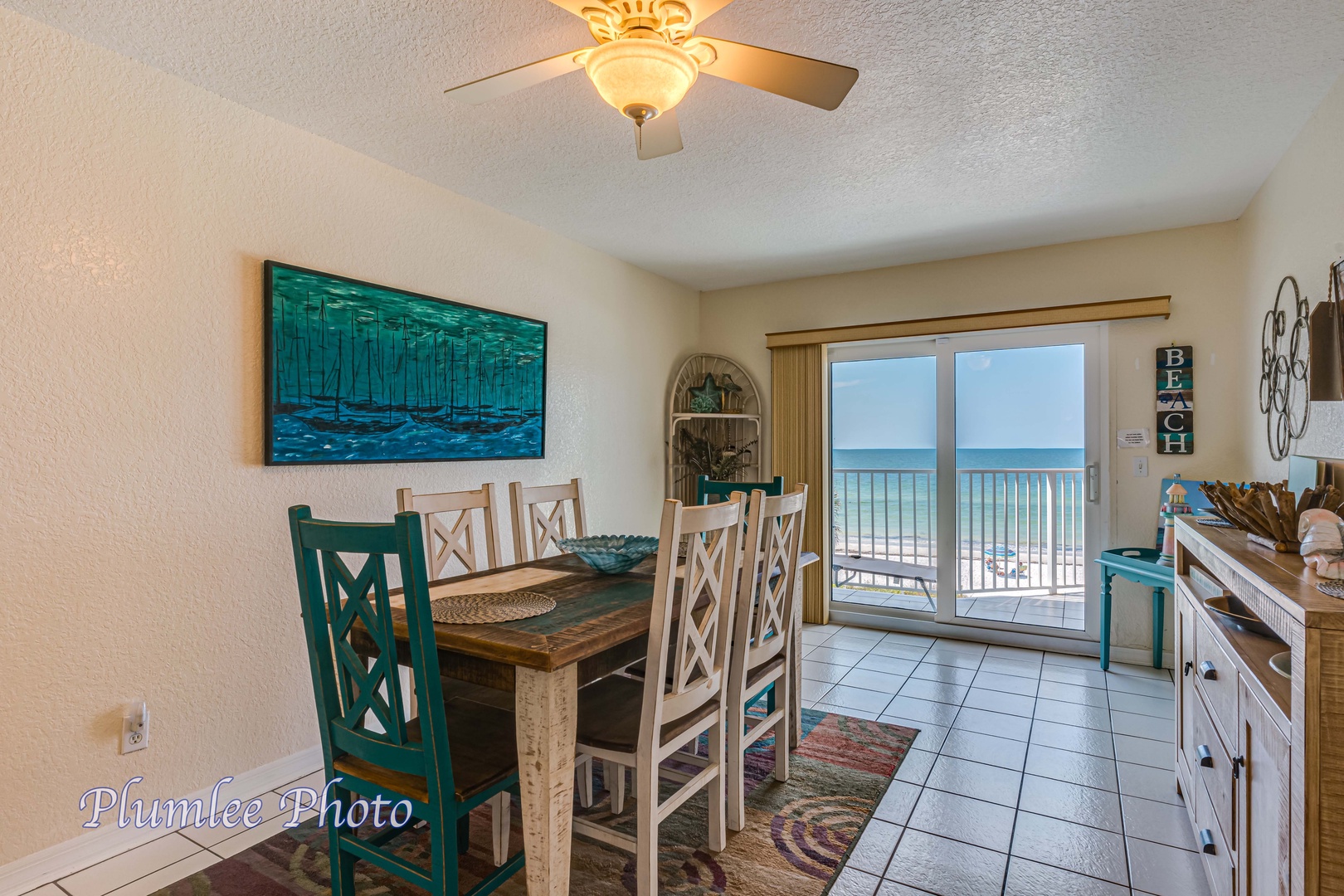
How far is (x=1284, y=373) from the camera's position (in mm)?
2674

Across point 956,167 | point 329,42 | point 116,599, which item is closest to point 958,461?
point 956,167

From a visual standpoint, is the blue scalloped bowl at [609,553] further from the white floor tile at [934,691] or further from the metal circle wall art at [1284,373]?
the metal circle wall art at [1284,373]

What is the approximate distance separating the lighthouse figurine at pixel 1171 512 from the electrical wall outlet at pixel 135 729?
423 centimetres

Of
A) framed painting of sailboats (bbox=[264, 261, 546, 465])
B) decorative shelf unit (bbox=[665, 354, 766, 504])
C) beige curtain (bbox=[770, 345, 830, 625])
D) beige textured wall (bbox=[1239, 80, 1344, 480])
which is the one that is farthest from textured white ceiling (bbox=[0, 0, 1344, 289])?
→ decorative shelf unit (bbox=[665, 354, 766, 504])

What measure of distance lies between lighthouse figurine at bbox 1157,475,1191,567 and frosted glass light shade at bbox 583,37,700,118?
10.4 feet

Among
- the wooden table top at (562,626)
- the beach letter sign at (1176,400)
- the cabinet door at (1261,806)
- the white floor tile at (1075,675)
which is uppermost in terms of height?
the beach letter sign at (1176,400)

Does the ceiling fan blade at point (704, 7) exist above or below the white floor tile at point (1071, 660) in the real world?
above

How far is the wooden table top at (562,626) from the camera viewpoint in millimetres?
1490

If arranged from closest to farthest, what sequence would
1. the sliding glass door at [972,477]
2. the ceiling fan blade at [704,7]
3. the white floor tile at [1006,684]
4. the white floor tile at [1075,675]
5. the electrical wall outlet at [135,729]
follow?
1. the ceiling fan blade at [704,7]
2. the electrical wall outlet at [135,729]
3. the white floor tile at [1006,684]
4. the white floor tile at [1075,675]
5. the sliding glass door at [972,477]

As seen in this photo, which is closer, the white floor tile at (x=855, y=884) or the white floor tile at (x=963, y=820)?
the white floor tile at (x=855, y=884)

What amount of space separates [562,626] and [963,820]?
1.54 meters

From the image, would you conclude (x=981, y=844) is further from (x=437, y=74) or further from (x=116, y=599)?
(x=437, y=74)

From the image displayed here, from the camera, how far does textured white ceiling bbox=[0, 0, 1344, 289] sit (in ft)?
6.09

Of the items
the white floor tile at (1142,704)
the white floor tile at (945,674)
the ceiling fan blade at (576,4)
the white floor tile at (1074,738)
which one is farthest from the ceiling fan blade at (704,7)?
the white floor tile at (1142,704)
